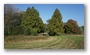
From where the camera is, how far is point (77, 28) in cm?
341

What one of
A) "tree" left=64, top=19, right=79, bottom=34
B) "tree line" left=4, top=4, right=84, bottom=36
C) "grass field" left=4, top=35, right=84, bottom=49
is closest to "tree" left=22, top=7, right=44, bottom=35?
"tree line" left=4, top=4, right=84, bottom=36

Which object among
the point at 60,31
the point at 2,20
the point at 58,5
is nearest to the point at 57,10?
the point at 58,5

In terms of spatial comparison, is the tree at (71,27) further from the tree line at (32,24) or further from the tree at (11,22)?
the tree at (11,22)

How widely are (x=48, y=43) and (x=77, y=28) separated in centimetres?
51

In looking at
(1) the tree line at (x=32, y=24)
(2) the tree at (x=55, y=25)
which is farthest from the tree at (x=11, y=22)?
(2) the tree at (x=55, y=25)

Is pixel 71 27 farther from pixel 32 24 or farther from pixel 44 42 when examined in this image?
pixel 32 24

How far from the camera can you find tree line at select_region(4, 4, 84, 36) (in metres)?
3.39

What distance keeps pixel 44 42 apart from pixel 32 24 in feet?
1.11

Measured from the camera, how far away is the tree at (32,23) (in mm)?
3402

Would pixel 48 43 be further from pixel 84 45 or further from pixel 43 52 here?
pixel 84 45

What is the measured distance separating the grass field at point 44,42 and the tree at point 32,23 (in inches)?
4.3

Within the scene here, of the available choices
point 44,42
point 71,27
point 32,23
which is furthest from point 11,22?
point 71,27

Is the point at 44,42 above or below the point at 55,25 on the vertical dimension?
below

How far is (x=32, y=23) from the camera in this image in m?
3.42
